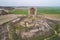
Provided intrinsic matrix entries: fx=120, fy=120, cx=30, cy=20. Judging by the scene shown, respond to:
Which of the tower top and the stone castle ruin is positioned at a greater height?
the tower top

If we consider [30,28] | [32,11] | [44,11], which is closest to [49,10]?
[44,11]

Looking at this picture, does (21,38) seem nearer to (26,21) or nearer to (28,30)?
(28,30)

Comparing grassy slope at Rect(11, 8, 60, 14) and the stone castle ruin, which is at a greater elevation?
grassy slope at Rect(11, 8, 60, 14)

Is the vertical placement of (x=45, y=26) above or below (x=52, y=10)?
below

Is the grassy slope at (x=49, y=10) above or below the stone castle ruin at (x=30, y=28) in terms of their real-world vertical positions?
above

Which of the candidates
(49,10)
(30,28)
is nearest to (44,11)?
(49,10)

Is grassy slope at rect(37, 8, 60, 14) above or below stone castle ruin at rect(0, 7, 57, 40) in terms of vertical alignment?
above

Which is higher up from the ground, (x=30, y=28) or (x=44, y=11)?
(x=44, y=11)

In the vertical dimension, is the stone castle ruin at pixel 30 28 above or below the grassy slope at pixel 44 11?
below

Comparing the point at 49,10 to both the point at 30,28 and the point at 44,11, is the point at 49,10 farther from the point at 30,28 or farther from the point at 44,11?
the point at 30,28

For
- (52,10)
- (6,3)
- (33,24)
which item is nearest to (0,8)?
(6,3)

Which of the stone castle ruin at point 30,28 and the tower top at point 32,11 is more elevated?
the tower top at point 32,11
